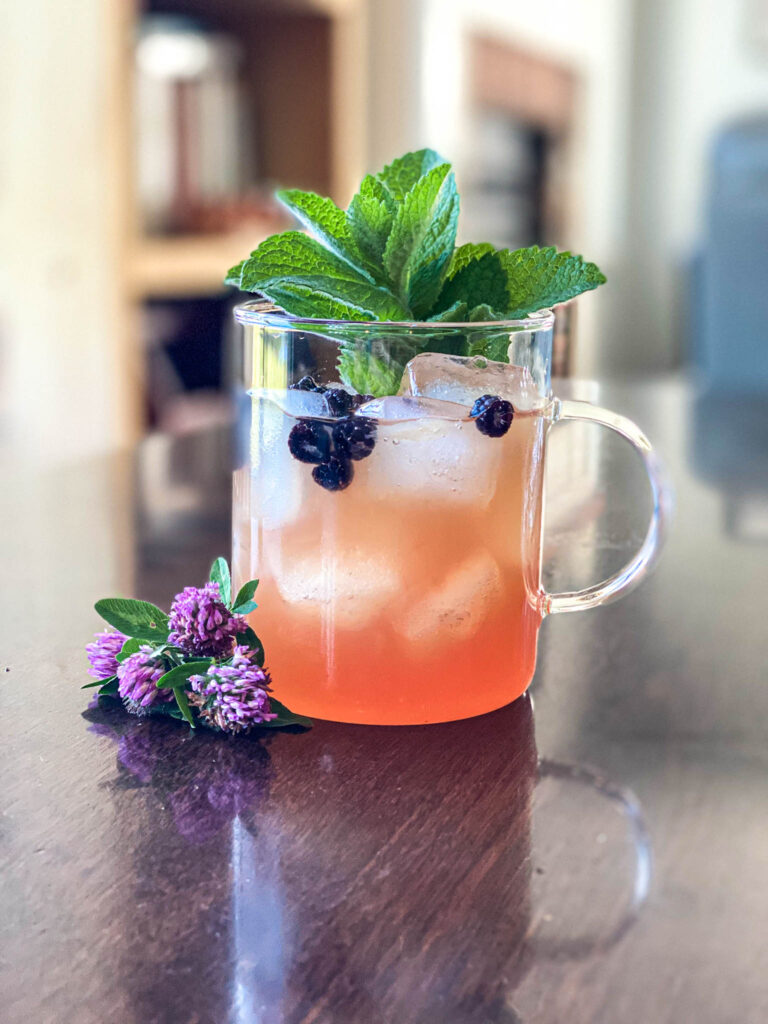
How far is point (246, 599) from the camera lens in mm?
510

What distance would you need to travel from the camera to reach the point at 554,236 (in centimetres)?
514

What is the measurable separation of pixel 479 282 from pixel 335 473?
0.35 ft

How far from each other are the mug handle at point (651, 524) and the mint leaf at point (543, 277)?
0.05 m

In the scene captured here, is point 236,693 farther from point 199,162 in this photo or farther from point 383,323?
point 199,162

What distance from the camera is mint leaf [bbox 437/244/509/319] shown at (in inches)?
A: 20.0

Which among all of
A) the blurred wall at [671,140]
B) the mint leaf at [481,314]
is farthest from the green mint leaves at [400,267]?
the blurred wall at [671,140]

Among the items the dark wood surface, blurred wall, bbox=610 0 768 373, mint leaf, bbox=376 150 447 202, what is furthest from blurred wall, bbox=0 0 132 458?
blurred wall, bbox=610 0 768 373

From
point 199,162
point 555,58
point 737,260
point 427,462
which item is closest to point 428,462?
point 427,462

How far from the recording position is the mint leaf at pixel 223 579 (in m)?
0.53

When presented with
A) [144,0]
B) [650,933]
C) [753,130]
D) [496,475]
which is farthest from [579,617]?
[753,130]

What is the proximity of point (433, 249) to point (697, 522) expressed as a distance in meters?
0.53

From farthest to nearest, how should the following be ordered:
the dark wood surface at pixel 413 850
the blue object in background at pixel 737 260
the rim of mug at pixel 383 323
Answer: the blue object in background at pixel 737 260, the rim of mug at pixel 383 323, the dark wood surface at pixel 413 850

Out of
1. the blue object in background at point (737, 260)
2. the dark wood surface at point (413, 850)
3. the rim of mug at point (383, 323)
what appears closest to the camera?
the dark wood surface at point (413, 850)

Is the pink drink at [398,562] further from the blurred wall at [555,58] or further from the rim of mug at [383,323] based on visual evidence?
the blurred wall at [555,58]
